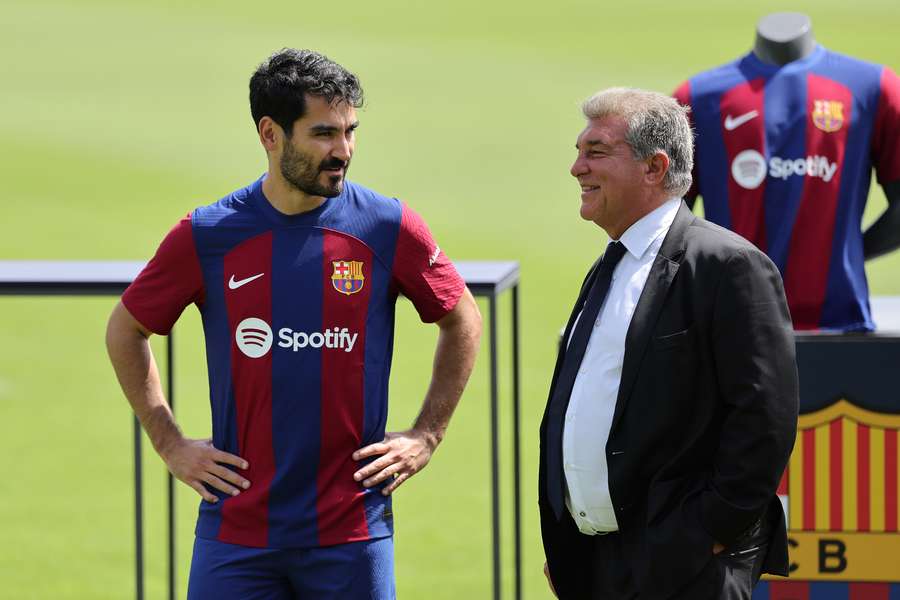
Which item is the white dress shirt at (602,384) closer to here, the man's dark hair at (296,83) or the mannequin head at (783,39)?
the man's dark hair at (296,83)

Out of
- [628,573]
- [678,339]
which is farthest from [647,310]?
[628,573]

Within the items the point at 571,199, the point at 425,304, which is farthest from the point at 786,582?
the point at 571,199

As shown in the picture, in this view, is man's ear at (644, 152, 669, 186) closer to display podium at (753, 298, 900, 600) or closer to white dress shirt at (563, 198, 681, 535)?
white dress shirt at (563, 198, 681, 535)

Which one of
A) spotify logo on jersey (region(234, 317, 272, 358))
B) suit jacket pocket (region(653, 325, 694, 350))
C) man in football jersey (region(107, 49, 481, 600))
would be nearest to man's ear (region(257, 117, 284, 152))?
man in football jersey (region(107, 49, 481, 600))

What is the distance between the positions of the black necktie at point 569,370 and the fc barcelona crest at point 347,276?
1.39 feet

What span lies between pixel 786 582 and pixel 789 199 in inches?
42.6

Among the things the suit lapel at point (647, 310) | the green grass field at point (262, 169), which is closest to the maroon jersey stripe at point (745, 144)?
the suit lapel at point (647, 310)

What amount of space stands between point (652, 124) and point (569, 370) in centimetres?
48

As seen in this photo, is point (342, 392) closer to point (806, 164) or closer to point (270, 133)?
point (270, 133)

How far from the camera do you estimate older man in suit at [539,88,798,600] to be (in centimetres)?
243

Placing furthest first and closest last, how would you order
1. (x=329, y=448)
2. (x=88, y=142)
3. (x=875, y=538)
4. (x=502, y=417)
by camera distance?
(x=88, y=142) < (x=502, y=417) < (x=875, y=538) < (x=329, y=448)

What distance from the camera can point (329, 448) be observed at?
2.68m

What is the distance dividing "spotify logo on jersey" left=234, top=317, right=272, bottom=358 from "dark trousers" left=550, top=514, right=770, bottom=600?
0.66 m

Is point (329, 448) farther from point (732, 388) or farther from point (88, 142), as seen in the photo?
point (88, 142)
